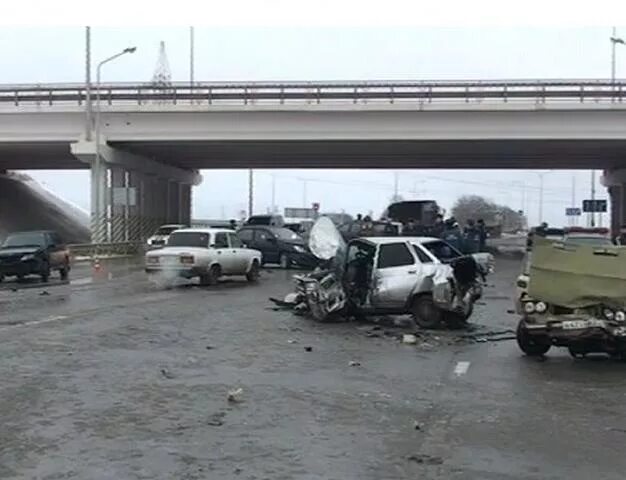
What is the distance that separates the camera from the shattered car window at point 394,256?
16.0m

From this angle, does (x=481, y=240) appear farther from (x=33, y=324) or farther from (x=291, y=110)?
(x=33, y=324)

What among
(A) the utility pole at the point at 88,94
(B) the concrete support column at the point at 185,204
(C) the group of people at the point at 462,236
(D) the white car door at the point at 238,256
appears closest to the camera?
(D) the white car door at the point at 238,256

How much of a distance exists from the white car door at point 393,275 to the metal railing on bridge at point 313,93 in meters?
24.9

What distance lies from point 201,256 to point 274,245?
886 centimetres

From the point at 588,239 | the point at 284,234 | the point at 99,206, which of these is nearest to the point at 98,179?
the point at 99,206

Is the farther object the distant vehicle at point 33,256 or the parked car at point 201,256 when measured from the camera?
the distant vehicle at point 33,256

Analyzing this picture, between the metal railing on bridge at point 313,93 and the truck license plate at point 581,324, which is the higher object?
the metal railing on bridge at point 313,93

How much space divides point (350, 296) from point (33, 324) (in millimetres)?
5629

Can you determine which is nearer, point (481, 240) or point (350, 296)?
point (350, 296)

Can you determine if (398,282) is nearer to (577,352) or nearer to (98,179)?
(577,352)

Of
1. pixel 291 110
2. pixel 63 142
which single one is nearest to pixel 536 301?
pixel 291 110

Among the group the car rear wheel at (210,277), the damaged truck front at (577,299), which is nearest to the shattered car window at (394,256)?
the damaged truck front at (577,299)

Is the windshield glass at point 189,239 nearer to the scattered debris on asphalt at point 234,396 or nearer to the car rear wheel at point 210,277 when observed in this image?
the car rear wheel at point 210,277

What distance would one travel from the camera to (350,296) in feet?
53.5
